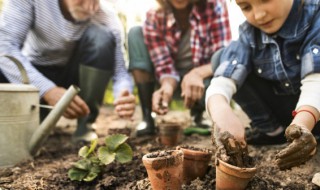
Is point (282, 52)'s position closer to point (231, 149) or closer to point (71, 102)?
point (231, 149)

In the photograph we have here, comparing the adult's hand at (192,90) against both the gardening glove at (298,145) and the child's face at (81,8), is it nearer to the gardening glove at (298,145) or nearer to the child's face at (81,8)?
the child's face at (81,8)

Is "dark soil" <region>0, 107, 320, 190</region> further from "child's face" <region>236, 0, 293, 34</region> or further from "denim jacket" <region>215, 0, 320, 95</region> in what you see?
"child's face" <region>236, 0, 293, 34</region>

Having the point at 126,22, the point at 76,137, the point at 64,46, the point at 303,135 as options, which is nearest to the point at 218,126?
the point at 303,135

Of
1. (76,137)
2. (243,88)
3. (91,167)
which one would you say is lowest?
(76,137)

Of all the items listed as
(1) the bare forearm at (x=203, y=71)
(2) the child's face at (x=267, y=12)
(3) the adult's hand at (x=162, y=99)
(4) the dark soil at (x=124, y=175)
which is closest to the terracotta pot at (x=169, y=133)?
(4) the dark soil at (x=124, y=175)

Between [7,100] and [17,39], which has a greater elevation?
[17,39]

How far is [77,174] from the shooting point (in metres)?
1.90

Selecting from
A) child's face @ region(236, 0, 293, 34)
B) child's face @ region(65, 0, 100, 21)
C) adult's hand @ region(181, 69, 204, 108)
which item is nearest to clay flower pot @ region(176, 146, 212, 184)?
child's face @ region(236, 0, 293, 34)

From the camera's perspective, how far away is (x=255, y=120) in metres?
2.54

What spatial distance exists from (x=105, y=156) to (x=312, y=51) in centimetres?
A: 122

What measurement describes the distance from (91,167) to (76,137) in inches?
43.6

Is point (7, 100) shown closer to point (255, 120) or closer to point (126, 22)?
point (255, 120)

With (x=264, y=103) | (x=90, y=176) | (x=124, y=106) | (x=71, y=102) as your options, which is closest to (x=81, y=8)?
(x=71, y=102)

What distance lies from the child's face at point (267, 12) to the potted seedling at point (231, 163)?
2.35 ft
